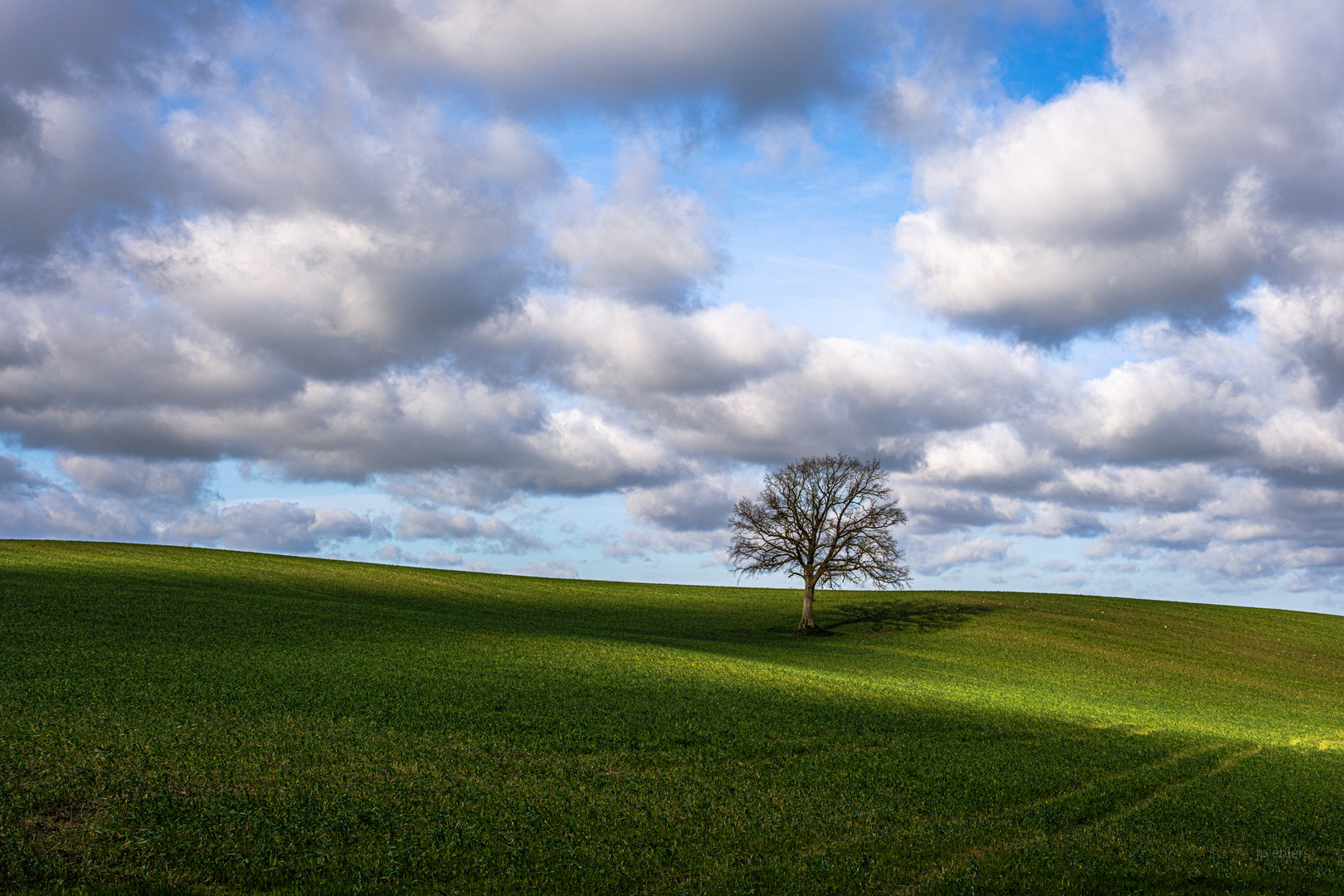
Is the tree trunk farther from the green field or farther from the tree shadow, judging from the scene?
the green field

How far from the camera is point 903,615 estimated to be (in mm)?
66188

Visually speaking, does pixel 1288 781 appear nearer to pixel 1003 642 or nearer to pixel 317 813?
pixel 317 813

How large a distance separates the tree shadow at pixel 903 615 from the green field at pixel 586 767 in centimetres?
1842

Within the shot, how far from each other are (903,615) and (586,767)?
179 feet

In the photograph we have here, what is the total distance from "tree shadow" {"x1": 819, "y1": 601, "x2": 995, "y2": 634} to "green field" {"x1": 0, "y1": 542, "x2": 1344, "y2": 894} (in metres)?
18.4

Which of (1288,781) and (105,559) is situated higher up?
(105,559)

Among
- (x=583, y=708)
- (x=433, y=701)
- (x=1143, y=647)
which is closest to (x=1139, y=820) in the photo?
(x=583, y=708)

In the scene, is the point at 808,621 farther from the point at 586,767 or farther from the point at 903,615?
the point at 586,767

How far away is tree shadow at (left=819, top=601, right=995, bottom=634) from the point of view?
61.6 metres

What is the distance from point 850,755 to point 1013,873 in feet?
25.4

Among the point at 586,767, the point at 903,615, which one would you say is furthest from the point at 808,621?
the point at 586,767

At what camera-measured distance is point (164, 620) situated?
34.8m

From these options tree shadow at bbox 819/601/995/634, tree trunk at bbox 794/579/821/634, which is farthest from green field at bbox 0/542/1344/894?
tree shadow at bbox 819/601/995/634

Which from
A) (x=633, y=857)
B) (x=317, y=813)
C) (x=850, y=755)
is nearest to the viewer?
(x=633, y=857)
